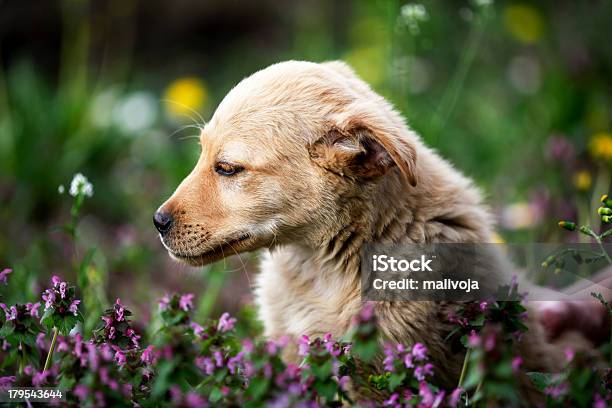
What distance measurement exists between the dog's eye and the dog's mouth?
26 cm

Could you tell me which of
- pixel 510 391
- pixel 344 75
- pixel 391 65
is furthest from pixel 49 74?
pixel 510 391

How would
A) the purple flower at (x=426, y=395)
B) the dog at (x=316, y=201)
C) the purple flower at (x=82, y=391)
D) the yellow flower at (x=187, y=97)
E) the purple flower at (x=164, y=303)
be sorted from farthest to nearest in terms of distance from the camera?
1. the yellow flower at (x=187, y=97)
2. the dog at (x=316, y=201)
3. the purple flower at (x=164, y=303)
4. the purple flower at (x=426, y=395)
5. the purple flower at (x=82, y=391)

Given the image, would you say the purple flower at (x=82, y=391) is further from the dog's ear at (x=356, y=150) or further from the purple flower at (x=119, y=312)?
the dog's ear at (x=356, y=150)

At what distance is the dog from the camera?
2783mm

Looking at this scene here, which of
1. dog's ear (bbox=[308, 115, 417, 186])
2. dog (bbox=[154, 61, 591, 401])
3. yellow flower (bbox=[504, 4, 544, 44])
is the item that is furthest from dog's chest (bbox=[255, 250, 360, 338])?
yellow flower (bbox=[504, 4, 544, 44])

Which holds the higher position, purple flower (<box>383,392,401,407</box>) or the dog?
the dog

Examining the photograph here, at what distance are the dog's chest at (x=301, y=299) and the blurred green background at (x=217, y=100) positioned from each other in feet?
1.03

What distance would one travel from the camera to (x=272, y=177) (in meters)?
2.87

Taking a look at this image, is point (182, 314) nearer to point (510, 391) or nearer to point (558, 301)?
point (510, 391)

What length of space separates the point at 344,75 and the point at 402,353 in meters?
1.48

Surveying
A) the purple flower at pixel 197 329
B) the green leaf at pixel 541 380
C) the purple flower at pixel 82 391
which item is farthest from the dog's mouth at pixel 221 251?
the green leaf at pixel 541 380

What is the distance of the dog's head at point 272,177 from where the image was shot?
2.83 m

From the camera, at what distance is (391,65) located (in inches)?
169

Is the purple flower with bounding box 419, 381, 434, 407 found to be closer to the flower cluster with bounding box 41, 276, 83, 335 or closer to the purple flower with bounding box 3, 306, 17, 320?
the flower cluster with bounding box 41, 276, 83, 335
